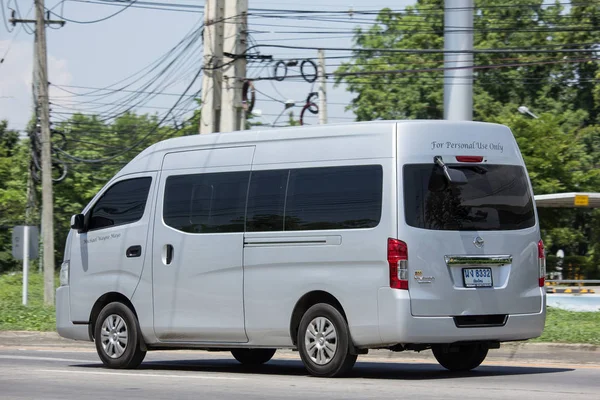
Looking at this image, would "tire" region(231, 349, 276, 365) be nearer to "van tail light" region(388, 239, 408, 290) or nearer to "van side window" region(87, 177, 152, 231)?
"van side window" region(87, 177, 152, 231)

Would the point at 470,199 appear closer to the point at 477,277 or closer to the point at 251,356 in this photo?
the point at 477,277

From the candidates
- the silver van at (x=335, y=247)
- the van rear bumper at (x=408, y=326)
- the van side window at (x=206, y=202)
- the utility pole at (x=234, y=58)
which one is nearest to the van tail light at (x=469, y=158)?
the silver van at (x=335, y=247)

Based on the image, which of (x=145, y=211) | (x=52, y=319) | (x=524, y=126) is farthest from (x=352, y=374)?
(x=524, y=126)

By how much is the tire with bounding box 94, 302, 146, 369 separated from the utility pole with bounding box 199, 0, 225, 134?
1084 centimetres

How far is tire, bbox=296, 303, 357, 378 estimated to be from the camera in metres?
10.5

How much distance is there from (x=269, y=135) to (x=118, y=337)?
114 inches

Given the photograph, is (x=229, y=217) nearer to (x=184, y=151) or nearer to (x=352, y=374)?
(x=184, y=151)

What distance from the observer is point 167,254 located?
12297mm

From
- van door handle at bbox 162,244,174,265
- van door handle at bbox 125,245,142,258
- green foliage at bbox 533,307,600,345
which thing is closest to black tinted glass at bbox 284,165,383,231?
van door handle at bbox 162,244,174,265

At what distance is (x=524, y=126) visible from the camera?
149ft

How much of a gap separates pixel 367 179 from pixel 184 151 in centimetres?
263

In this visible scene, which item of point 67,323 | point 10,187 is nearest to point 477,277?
point 67,323

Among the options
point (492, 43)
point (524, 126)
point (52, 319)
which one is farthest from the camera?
point (492, 43)

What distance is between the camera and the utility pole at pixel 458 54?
763 inches
